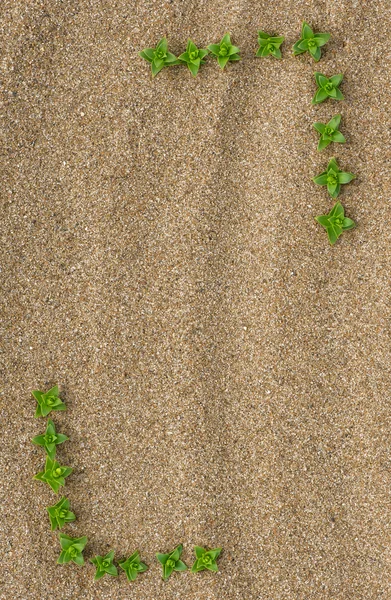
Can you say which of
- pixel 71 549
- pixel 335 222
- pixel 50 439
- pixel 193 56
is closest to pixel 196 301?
pixel 335 222

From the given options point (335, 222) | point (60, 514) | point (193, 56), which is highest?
point (193, 56)

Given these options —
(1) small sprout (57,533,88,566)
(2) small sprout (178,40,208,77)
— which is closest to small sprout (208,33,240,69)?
(2) small sprout (178,40,208,77)

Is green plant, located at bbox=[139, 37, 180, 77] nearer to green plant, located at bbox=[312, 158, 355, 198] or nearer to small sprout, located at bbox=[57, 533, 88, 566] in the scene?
green plant, located at bbox=[312, 158, 355, 198]

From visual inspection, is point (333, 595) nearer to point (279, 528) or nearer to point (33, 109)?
point (279, 528)

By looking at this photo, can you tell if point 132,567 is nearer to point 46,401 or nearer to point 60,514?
point 60,514

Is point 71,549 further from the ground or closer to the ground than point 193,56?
closer to the ground

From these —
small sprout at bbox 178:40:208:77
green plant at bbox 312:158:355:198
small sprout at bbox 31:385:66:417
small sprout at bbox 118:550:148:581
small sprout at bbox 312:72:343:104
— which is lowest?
small sprout at bbox 118:550:148:581
